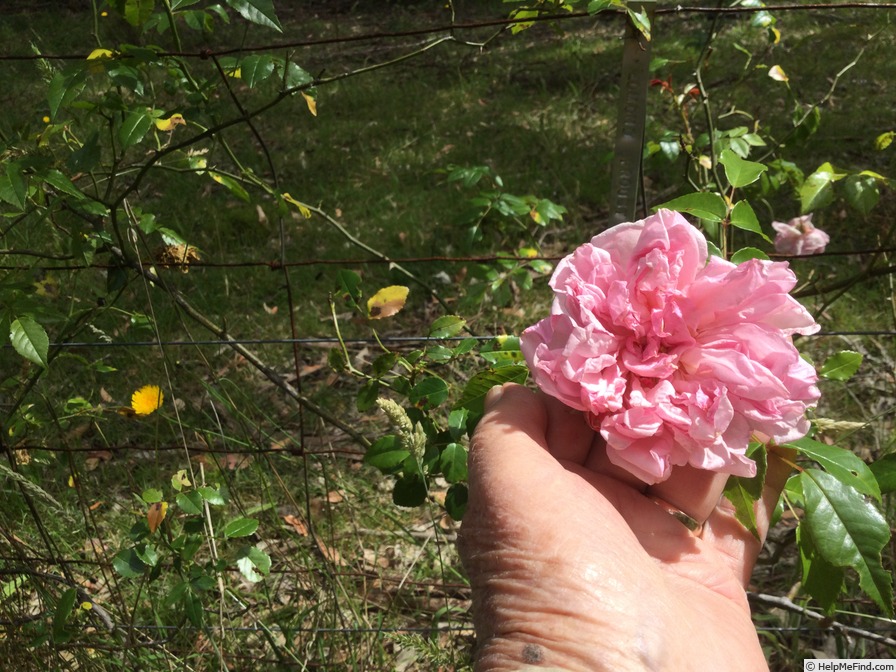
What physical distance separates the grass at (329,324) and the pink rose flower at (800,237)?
14cm

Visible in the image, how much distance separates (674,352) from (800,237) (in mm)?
1622

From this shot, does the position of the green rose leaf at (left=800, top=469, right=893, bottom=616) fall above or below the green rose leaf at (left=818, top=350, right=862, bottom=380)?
below

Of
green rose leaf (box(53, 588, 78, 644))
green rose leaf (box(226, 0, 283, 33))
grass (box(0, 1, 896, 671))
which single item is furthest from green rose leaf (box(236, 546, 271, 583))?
green rose leaf (box(226, 0, 283, 33))

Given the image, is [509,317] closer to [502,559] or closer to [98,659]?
[98,659]

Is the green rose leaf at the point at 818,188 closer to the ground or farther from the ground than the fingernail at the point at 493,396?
farther from the ground

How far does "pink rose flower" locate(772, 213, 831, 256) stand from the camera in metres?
2.41

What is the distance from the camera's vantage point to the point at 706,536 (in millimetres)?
1304

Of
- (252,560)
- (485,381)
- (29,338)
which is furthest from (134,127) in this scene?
(252,560)

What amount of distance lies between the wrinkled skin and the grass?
19.0 inches

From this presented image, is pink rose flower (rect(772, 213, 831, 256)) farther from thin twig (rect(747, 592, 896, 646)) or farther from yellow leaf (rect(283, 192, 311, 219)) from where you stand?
yellow leaf (rect(283, 192, 311, 219))

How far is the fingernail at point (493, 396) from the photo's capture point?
1.17 metres

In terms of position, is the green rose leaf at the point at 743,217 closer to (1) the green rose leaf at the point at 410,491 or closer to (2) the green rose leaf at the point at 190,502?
(1) the green rose leaf at the point at 410,491

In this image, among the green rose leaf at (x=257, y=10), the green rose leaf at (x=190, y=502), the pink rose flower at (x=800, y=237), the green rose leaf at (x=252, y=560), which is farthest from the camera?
the pink rose flower at (x=800, y=237)

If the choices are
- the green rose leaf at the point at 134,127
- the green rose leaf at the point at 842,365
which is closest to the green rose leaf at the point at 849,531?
the green rose leaf at the point at 842,365
